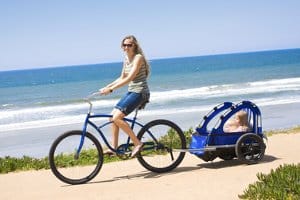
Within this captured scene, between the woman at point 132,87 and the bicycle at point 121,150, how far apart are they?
0.45ft

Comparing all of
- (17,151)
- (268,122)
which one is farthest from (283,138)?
(17,151)

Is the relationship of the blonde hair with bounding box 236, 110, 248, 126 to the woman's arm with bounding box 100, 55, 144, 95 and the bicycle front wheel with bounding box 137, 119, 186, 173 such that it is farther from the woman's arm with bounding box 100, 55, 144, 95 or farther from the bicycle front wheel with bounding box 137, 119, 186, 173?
the woman's arm with bounding box 100, 55, 144, 95

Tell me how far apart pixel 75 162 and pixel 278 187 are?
382 centimetres

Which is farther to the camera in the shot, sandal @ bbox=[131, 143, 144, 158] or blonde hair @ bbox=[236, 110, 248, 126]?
blonde hair @ bbox=[236, 110, 248, 126]

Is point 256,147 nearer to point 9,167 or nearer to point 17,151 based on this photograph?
point 9,167

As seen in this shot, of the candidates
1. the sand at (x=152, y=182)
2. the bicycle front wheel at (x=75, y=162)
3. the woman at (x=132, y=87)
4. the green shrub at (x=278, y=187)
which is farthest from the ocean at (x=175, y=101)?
the green shrub at (x=278, y=187)

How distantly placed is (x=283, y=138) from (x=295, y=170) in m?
4.29

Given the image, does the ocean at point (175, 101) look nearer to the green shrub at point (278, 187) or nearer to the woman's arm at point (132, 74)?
the woman's arm at point (132, 74)

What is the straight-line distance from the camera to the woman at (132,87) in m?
6.86

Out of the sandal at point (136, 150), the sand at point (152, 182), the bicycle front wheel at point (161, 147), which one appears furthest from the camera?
the bicycle front wheel at point (161, 147)

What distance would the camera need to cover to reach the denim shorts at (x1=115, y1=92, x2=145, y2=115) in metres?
6.85

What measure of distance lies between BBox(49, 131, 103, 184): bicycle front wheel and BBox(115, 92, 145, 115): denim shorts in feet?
1.93

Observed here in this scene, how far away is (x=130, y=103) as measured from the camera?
6859 millimetres

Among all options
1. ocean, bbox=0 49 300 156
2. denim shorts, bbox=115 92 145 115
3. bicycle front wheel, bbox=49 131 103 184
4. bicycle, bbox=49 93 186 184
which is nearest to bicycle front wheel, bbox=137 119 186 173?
bicycle, bbox=49 93 186 184
